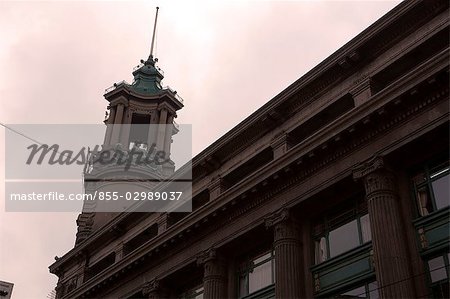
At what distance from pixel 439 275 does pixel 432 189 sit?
323cm

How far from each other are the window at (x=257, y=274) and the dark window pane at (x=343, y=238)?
3.41 m

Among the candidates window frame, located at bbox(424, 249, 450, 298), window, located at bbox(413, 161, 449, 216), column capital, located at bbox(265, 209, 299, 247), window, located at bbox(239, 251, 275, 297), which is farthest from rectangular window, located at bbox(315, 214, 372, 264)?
window frame, located at bbox(424, 249, 450, 298)

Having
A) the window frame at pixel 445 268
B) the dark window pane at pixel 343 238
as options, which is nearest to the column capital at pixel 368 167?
the dark window pane at pixel 343 238

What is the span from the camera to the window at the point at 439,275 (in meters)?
18.9

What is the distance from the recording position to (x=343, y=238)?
929 inches

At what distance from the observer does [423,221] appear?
20641 millimetres

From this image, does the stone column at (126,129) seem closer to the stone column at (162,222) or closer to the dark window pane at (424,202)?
the stone column at (162,222)

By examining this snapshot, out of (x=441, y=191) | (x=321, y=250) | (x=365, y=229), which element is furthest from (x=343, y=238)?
(x=441, y=191)

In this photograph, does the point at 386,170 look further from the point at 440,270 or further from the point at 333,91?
the point at 333,91

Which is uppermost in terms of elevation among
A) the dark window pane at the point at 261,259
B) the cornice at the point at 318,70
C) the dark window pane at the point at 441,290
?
the cornice at the point at 318,70

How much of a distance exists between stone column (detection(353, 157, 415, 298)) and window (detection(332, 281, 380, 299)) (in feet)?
3.71

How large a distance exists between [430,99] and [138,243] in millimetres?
21727

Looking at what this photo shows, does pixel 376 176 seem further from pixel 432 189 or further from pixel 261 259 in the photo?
pixel 261 259

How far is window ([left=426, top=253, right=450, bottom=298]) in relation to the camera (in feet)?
61.9
